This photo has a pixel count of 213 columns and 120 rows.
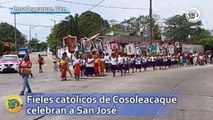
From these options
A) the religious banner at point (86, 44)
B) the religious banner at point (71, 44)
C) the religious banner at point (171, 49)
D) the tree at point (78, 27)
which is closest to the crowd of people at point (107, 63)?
the religious banner at point (71, 44)

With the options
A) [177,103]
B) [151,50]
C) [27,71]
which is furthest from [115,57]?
[151,50]

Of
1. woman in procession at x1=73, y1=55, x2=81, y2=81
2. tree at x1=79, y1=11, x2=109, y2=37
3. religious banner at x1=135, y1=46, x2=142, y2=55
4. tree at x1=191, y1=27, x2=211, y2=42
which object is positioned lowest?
woman in procession at x1=73, y1=55, x2=81, y2=81

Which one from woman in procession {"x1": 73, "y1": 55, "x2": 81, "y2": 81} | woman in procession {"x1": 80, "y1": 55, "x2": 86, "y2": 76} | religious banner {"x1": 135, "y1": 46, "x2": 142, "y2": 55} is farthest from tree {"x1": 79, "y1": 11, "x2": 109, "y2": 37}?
woman in procession {"x1": 73, "y1": 55, "x2": 81, "y2": 81}

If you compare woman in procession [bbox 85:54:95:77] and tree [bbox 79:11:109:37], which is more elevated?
tree [bbox 79:11:109:37]

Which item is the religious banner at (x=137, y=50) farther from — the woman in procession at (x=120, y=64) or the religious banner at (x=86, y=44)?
the woman in procession at (x=120, y=64)

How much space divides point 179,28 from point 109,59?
244 ft

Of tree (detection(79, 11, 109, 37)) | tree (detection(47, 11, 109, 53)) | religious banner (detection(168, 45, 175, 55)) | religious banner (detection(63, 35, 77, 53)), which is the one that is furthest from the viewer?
tree (detection(79, 11, 109, 37))

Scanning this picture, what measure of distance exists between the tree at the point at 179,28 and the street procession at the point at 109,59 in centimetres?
3867

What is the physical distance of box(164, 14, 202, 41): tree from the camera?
333ft

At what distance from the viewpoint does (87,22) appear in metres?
99.4

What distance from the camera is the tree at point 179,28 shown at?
3994 inches

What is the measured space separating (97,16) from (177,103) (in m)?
92.4

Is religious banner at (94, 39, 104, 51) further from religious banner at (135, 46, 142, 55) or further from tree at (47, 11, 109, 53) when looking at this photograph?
tree at (47, 11, 109, 53)

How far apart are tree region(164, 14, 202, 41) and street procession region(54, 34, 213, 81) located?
127 ft
